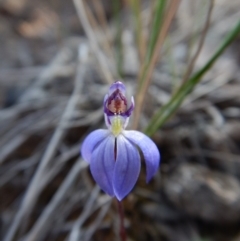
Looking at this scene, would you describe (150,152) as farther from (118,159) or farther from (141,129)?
(141,129)

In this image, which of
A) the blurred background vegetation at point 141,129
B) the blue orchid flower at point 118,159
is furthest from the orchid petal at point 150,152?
the blurred background vegetation at point 141,129

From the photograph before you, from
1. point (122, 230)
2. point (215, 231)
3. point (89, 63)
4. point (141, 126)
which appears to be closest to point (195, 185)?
point (215, 231)

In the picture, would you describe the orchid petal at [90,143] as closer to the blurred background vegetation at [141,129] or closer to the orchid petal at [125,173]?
the orchid petal at [125,173]

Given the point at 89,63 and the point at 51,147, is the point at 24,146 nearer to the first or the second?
the point at 51,147

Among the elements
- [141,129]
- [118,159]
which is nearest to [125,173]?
[118,159]

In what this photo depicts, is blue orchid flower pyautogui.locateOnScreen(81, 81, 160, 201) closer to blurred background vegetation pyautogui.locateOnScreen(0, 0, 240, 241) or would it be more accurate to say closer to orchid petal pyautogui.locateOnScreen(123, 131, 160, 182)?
orchid petal pyautogui.locateOnScreen(123, 131, 160, 182)

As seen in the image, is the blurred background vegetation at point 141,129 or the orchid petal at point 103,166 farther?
the blurred background vegetation at point 141,129
